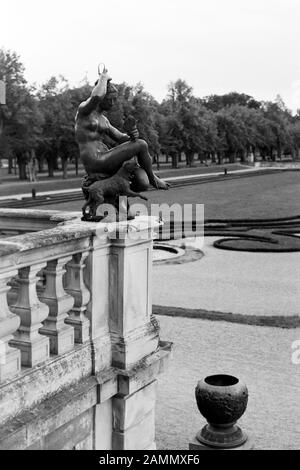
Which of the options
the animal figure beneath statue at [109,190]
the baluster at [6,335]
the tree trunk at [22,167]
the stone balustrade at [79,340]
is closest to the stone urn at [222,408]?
the stone balustrade at [79,340]

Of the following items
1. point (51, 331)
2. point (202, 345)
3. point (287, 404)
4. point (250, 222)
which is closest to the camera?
point (51, 331)

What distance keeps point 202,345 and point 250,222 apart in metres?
17.1

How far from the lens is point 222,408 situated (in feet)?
21.1

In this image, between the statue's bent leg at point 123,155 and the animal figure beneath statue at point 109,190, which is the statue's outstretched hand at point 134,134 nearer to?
the statue's bent leg at point 123,155

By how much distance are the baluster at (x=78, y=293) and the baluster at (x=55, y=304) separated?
0.61 ft

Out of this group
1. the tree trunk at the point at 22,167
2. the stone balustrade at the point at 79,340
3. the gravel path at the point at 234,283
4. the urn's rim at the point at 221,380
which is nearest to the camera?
the stone balustrade at the point at 79,340

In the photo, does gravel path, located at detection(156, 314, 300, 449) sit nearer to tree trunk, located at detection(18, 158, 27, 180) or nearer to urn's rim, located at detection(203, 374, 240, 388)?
urn's rim, located at detection(203, 374, 240, 388)

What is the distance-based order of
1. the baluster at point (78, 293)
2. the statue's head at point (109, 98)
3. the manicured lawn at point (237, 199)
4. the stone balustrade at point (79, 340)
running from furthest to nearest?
the manicured lawn at point (237, 199), the statue's head at point (109, 98), the baluster at point (78, 293), the stone balustrade at point (79, 340)

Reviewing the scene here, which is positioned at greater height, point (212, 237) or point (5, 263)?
point (5, 263)

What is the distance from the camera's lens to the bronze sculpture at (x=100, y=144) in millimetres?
6094

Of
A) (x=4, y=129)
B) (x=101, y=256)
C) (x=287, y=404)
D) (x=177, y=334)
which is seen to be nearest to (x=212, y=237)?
(x=177, y=334)

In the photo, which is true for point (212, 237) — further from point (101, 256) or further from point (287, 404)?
point (101, 256)

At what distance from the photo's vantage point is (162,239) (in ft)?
75.0

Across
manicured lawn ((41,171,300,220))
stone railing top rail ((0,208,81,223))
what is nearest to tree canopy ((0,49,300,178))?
manicured lawn ((41,171,300,220))
